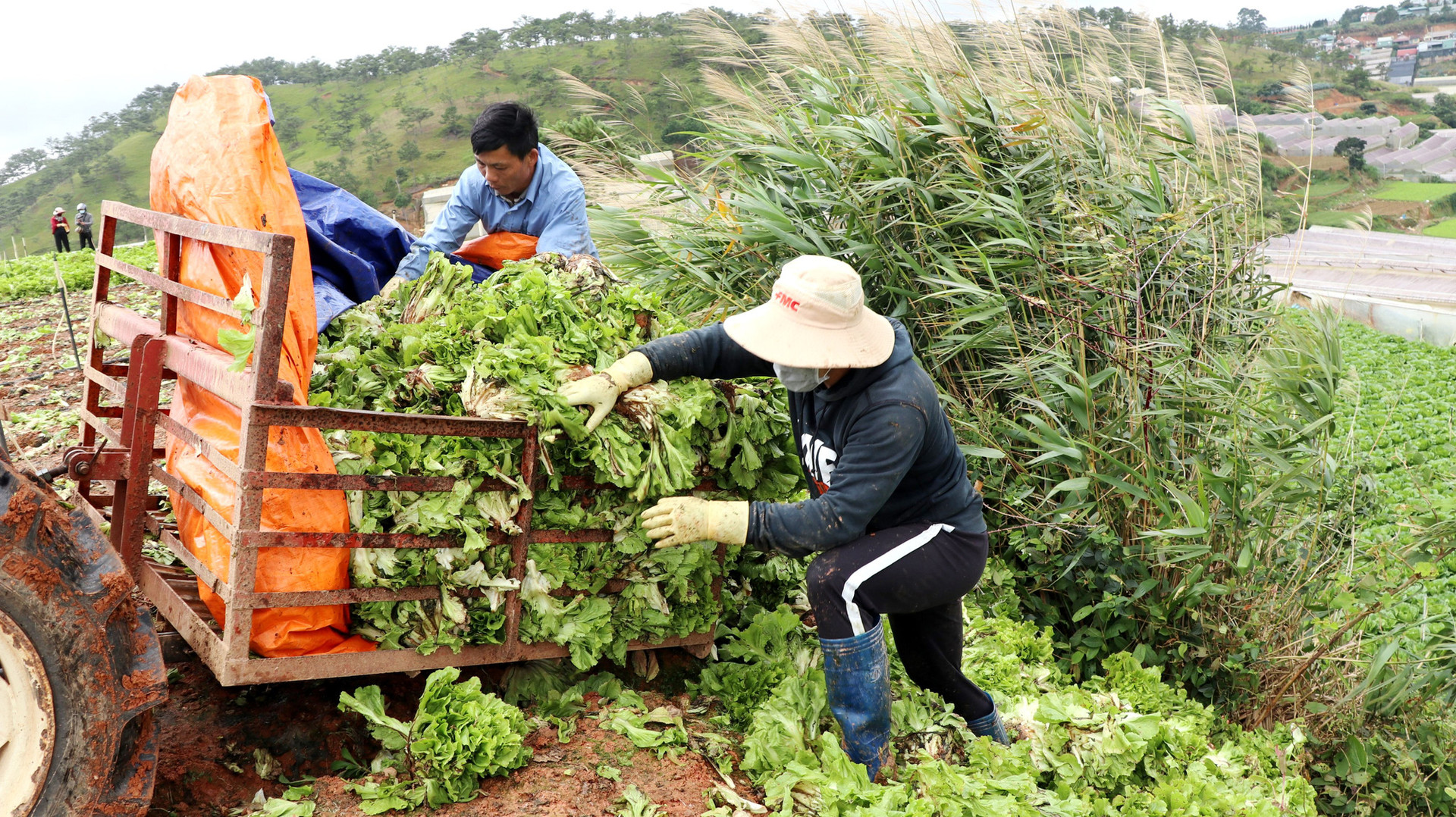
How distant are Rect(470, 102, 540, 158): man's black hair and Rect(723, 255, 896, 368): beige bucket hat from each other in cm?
195

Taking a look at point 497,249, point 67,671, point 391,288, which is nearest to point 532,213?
point 497,249

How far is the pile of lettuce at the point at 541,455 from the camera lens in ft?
9.34

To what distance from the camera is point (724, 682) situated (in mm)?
3402

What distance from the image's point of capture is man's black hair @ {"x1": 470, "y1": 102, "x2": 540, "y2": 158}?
13.9 feet

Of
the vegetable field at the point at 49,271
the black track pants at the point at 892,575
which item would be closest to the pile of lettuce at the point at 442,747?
the black track pants at the point at 892,575

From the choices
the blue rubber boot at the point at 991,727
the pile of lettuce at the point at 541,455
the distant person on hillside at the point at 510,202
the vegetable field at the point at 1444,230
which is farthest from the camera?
the vegetable field at the point at 1444,230

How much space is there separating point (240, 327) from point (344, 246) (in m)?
1.58

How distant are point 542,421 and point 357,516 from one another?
2.07ft

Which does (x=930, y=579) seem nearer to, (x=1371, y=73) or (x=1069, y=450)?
(x=1069, y=450)

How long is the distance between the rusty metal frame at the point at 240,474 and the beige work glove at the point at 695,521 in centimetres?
28

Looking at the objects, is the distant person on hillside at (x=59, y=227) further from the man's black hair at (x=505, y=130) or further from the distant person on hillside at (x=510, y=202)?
the man's black hair at (x=505, y=130)

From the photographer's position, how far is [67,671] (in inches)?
89.4

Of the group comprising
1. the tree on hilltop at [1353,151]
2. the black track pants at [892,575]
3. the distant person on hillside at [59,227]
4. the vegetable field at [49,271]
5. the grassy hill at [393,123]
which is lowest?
the tree on hilltop at [1353,151]

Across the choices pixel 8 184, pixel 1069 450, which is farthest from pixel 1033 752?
pixel 8 184
